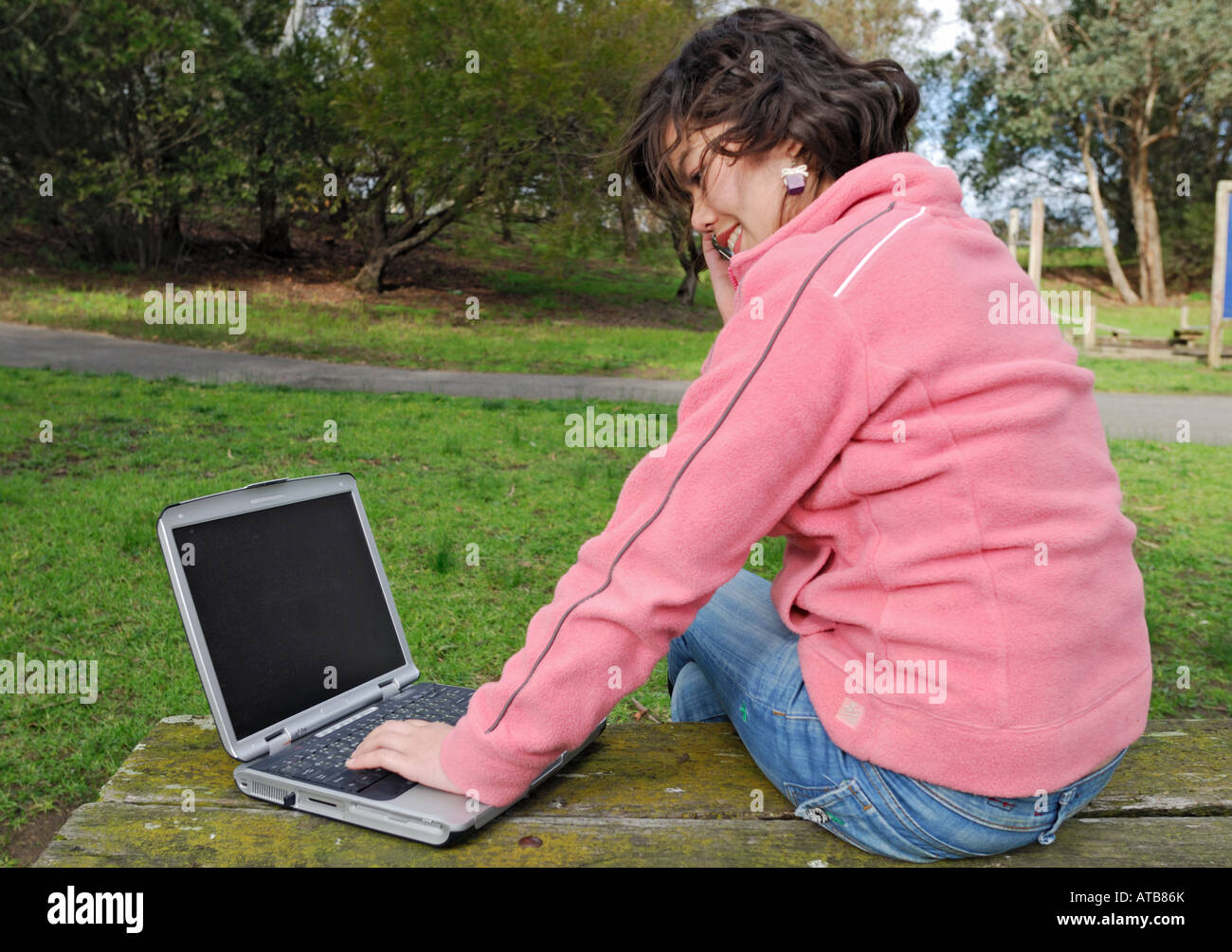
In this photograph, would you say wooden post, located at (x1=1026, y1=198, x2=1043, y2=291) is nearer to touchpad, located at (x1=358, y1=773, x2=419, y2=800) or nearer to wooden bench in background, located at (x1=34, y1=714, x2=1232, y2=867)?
wooden bench in background, located at (x1=34, y1=714, x2=1232, y2=867)

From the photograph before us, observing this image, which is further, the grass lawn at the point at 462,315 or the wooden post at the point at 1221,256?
the wooden post at the point at 1221,256

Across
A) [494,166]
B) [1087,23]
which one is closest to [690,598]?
[494,166]

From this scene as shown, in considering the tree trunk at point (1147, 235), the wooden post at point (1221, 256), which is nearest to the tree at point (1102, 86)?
the tree trunk at point (1147, 235)

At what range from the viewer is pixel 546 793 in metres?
1.74

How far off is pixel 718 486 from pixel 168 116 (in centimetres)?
1723

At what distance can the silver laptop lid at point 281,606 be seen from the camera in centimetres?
171

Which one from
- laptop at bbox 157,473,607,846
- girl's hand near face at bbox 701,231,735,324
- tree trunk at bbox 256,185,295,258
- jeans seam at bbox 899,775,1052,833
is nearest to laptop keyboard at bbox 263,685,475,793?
laptop at bbox 157,473,607,846

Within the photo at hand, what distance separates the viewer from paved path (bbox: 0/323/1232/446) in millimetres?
9352

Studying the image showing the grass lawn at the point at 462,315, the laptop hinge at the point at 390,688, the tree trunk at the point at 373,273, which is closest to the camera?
the laptop hinge at the point at 390,688

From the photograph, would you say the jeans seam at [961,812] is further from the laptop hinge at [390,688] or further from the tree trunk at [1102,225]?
the tree trunk at [1102,225]

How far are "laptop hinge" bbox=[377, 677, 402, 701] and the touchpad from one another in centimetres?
41

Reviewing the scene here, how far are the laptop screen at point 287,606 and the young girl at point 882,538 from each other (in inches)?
14.0

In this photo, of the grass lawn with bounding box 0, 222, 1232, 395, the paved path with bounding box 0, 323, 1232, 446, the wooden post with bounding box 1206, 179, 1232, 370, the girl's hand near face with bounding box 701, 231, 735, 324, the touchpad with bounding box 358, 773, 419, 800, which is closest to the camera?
the touchpad with bounding box 358, 773, 419, 800

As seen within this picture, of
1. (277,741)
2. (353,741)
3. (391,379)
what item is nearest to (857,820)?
(353,741)
